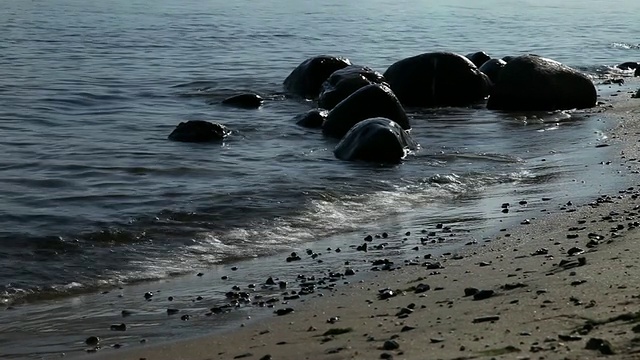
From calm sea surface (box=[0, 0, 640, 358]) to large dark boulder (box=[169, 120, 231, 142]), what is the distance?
232 mm

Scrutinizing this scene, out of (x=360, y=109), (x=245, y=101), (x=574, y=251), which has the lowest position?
(x=245, y=101)

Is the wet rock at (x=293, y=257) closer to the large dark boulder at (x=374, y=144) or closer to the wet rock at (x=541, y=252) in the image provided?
the wet rock at (x=541, y=252)

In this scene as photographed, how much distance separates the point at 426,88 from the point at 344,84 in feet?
6.12

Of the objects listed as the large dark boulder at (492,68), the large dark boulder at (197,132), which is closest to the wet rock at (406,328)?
the large dark boulder at (197,132)

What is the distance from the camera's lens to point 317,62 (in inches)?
832

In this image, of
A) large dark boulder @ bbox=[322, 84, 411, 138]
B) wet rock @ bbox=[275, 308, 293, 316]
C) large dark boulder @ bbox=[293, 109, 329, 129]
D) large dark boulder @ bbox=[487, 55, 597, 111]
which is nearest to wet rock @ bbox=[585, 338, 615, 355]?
wet rock @ bbox=[275, 308, 293, 316]

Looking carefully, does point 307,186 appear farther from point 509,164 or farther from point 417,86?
point 417,86

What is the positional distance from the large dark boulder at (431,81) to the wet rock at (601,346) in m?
14.6

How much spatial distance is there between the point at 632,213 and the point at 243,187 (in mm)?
4596

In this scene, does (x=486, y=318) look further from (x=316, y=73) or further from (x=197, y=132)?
(x=316, y=73)

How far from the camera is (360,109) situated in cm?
1566

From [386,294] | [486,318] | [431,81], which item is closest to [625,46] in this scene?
[431,81]

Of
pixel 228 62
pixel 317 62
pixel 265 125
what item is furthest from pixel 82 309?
pixel 228 62

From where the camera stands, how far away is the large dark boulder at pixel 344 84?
1828 cm
